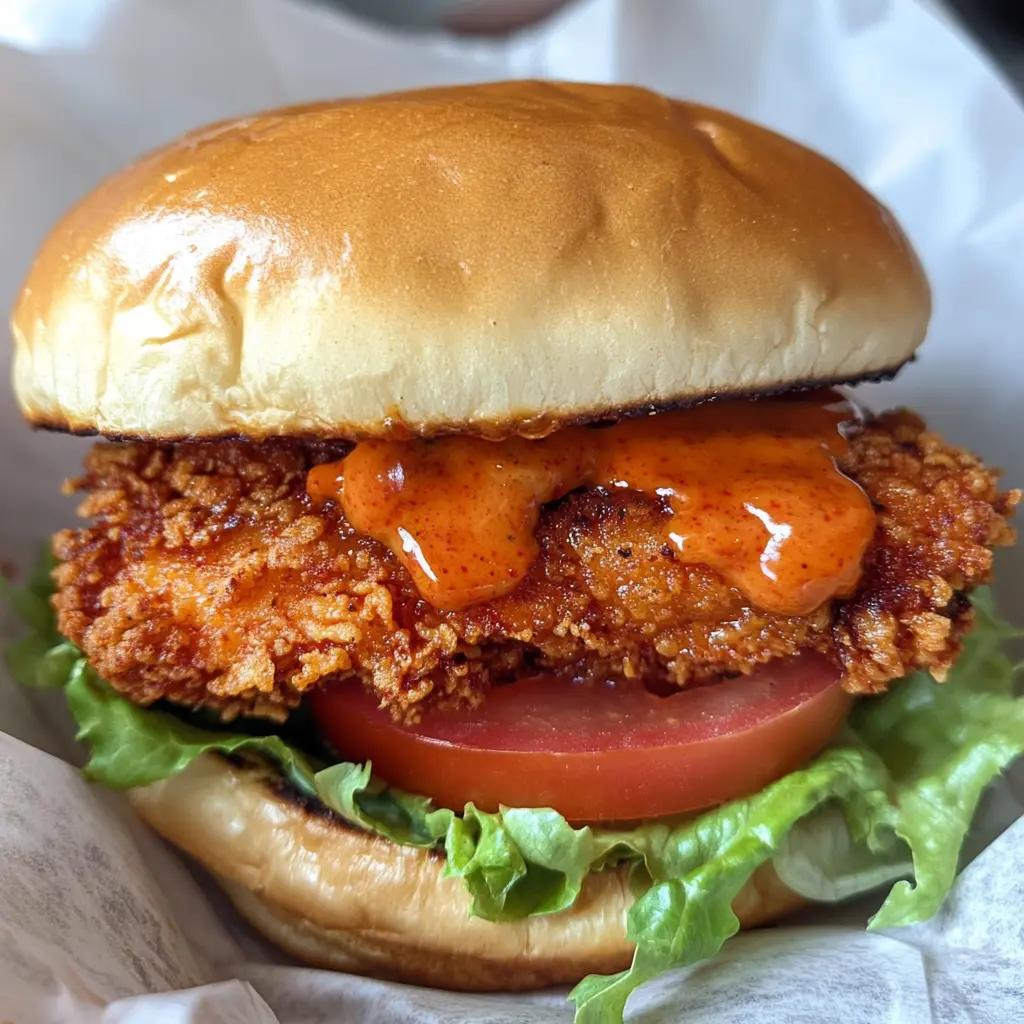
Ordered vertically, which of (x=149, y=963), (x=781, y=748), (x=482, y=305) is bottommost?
(x=149, y=963)

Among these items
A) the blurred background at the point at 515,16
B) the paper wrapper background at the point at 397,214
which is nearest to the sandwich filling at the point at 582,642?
the paper wrapper background at the point at 397,214

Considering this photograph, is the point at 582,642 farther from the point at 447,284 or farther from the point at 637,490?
the point at 447,284

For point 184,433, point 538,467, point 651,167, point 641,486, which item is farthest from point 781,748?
point 184,433

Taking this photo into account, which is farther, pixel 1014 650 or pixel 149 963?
pixel 1014 650

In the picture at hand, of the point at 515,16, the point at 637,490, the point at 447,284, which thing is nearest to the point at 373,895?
the point at 637,490

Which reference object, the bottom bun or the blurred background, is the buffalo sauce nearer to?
the bottom bun

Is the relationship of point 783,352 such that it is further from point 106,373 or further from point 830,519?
point 106,373

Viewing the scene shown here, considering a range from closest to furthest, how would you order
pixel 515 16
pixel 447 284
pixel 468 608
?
1. pixel 447 284
2. pixel 468 608
3. pixel 515 16
